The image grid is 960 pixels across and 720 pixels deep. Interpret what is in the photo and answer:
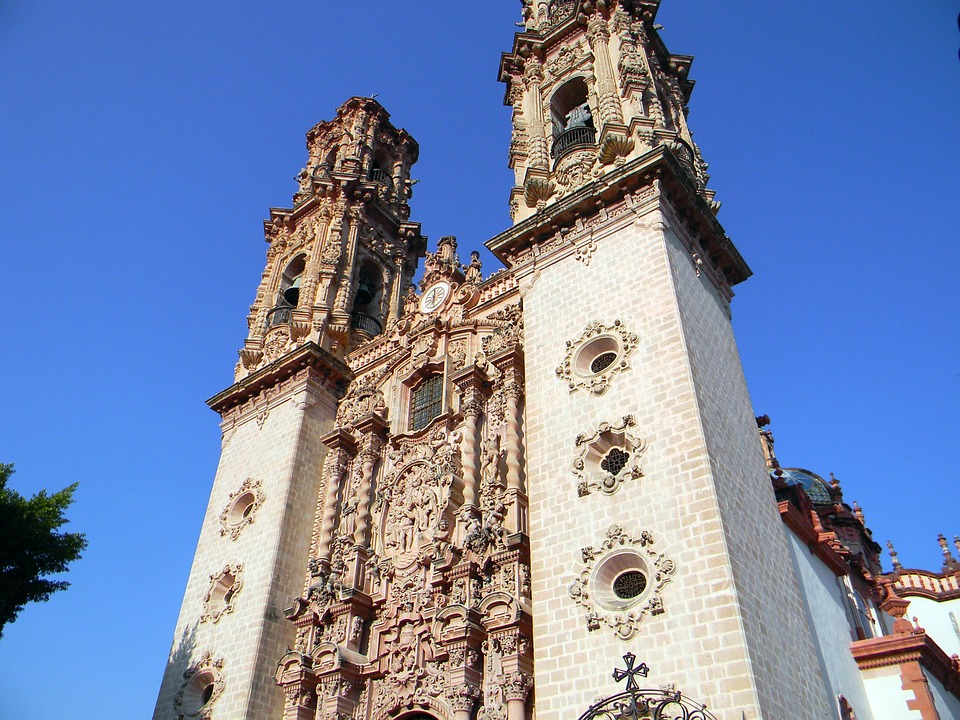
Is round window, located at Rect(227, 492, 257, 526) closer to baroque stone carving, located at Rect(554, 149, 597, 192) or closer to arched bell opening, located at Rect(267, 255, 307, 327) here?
arched bell opening, located at Rect(267, 255, 307, 327)

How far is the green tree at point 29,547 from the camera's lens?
15.3 metres

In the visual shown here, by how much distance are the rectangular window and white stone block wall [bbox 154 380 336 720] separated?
2925 mm

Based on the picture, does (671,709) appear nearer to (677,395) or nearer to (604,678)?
(604,678)

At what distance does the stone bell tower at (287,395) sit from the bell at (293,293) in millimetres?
65

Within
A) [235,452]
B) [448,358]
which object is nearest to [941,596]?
[448,358]

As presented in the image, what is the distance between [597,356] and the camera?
15.1 metres

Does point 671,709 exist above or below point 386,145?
below

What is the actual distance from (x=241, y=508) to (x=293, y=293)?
27.1 feet

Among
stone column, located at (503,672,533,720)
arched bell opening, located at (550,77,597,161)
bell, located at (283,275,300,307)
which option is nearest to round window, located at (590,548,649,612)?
stone column, located at (503,672,533,720)

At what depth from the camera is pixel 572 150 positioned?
1892cm

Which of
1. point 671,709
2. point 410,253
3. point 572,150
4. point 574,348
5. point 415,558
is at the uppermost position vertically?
point 410,253

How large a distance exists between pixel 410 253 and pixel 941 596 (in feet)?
74.5

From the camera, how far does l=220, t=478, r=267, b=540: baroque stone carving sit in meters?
19.7

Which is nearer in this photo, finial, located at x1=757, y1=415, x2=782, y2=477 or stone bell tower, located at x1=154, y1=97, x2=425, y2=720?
stone bell tower, located at x1=154, y1=97, x2=425, y2=720
